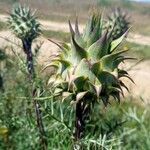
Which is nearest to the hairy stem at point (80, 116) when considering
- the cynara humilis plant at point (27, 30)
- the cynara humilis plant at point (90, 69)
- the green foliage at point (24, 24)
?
the cynara humilis plant at point (90, 69)

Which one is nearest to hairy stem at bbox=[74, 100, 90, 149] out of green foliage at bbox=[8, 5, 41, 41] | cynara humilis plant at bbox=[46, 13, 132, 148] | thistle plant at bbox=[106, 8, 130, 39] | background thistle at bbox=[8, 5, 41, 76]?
cynara humilis plant at bbox=[46, 13, 132, 148]

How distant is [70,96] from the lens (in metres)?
3.72

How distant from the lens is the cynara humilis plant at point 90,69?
3689mm

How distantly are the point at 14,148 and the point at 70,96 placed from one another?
2691 mm

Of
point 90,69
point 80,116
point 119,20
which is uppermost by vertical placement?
point 119,20

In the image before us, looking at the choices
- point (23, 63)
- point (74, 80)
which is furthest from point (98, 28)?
point (23, 63)

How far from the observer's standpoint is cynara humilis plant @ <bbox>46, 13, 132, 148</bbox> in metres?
3.69

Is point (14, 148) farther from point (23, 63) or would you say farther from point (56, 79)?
point (56, 79)

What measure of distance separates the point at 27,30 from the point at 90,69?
2464 mm

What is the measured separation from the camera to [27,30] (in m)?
6.09

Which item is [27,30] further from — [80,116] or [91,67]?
[91,67]

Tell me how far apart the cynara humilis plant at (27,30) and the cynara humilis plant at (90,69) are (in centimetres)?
196

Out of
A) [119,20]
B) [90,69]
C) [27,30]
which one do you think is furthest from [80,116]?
[119,20]

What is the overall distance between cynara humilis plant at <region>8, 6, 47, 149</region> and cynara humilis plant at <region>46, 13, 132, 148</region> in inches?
77.0
